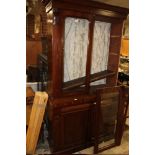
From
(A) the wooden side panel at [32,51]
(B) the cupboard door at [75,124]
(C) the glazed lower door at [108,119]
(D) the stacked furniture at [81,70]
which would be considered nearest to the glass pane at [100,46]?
(D) the stacked furniture at [81,70]

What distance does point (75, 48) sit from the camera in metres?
2.74

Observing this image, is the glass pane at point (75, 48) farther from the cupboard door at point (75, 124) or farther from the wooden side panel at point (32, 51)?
the wooden side panel at point (32, 51)

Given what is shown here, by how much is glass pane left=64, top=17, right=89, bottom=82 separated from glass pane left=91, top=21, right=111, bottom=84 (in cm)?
23

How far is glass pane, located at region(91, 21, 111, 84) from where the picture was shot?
9.67ft

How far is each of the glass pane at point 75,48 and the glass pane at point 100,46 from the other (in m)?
0.23

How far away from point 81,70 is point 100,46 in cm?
51

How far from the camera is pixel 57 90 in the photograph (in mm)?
2594

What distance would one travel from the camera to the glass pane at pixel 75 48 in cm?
265

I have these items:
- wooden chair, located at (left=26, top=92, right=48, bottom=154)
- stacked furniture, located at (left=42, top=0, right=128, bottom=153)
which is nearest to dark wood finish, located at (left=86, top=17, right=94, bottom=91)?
stacked furniture, located at (left=42, top=0, right=128, bottom=153)

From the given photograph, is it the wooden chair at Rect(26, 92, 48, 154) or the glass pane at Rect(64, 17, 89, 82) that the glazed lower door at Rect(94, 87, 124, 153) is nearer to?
the glass pane at Rect(64, 17, 89, 82)

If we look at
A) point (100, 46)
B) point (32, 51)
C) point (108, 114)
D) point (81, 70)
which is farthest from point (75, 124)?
point (32, 51)
